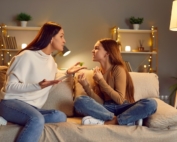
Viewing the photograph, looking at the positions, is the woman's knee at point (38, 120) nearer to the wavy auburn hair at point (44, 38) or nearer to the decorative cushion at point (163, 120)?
the wavy auburn hair at point (44, 38)

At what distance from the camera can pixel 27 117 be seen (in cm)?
180

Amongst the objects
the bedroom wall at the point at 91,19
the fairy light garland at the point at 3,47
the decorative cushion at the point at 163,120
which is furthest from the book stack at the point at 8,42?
the decorative cushion at the point at 163,120

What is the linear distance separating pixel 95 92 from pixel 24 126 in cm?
78

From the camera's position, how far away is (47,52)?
2221 millimetres

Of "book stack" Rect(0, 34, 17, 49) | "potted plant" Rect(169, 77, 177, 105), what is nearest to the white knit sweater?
"book stack" Rect(0, 34, 17, 49)

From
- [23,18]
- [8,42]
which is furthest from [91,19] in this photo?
[8,42]

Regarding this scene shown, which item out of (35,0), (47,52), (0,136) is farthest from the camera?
(35,0)

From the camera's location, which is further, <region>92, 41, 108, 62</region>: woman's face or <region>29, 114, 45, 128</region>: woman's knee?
<region>92, 41, 108, 62</region>: woman's face

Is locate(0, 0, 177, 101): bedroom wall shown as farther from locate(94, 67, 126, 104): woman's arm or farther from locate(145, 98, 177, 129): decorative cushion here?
locate(145, 98, 177, 129): decorative cushion

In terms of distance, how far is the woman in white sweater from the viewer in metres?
1.78

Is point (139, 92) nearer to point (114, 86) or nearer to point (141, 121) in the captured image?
point (114, 86)

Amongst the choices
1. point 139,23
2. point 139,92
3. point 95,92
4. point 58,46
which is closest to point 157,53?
point 139,23

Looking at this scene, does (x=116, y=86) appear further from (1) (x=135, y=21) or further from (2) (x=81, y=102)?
(1) (x=135, y=21)

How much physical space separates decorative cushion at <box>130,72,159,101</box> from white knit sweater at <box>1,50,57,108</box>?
79 cm
